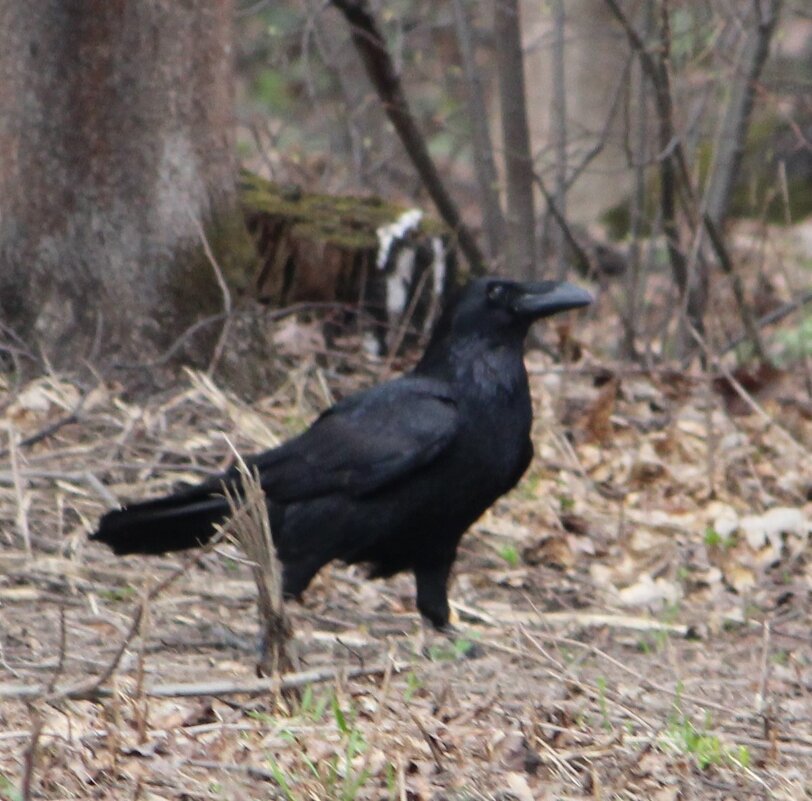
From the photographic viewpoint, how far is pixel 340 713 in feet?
12.8

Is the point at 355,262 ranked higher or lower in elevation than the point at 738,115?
lower

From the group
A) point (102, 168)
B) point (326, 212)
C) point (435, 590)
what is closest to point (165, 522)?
point (435, 590)

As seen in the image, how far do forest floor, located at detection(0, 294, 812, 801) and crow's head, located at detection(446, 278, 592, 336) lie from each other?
1079 millimetres

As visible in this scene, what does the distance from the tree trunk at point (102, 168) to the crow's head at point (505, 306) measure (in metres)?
1.74

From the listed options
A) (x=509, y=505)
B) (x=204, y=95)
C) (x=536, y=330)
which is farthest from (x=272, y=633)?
(x=536, y=330)

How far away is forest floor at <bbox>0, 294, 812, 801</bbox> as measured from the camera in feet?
12.9

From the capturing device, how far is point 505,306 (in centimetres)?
555

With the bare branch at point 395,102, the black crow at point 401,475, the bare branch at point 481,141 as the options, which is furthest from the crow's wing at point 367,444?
the bare branch at point 481,141

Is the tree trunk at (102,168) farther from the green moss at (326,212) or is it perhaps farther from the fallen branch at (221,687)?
the fallen branch at (221,687)

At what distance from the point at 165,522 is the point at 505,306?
141 cm

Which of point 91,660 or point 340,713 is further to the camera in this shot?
point 91,660

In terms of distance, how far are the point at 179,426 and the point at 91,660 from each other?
7.23 ft

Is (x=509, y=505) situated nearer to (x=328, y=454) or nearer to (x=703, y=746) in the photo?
(x=328, y=454)

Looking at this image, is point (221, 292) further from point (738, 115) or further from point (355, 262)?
point (738, 115)
